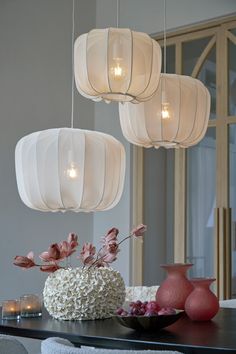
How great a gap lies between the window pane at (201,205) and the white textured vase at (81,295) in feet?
7.90

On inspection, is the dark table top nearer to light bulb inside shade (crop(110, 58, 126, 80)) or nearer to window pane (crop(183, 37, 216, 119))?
light bulb inside shade (crop(110, 58, 126, 80))

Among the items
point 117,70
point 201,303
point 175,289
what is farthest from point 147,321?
point 117,70

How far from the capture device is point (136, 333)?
6.79 ft

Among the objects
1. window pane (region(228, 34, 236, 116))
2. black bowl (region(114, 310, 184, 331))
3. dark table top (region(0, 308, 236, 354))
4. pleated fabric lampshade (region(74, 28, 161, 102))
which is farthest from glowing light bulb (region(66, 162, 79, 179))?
window pane (region(228, 34, 236, 116))

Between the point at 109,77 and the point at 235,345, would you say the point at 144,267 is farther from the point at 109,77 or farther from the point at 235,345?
the point at 235,345

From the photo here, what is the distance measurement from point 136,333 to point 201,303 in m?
0.36

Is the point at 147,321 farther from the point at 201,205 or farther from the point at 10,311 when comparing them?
the point at 201,205

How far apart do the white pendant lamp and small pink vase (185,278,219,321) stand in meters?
0.95

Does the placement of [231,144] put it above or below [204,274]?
above

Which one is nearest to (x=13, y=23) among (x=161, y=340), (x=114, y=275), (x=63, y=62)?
(x=63, y=62)

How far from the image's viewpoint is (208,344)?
182 centimetres

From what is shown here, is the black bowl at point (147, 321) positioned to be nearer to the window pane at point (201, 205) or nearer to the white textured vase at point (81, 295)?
the white textured vase at point (81, 295)

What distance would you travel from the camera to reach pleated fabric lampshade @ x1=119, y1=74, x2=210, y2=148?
3094 millimetres

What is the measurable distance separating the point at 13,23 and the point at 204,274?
2579mm
